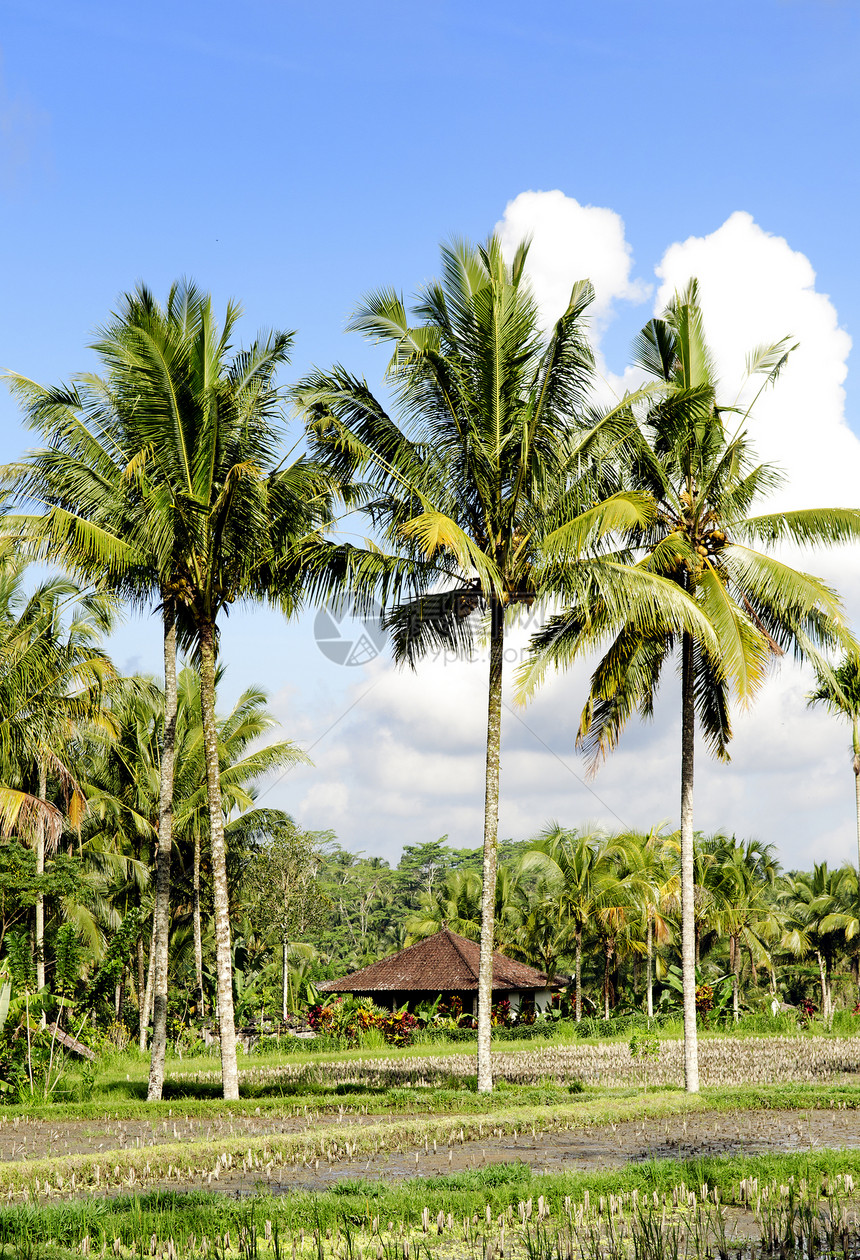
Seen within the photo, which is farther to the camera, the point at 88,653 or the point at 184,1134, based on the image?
the point at 88,653

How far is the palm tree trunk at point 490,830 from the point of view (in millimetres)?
15008

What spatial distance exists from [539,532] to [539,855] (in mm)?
21580

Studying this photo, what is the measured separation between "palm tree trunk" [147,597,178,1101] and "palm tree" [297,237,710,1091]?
344 cm

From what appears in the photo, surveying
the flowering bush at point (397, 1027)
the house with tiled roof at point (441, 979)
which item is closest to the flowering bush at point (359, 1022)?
the flowering bush at point (397, 1027)

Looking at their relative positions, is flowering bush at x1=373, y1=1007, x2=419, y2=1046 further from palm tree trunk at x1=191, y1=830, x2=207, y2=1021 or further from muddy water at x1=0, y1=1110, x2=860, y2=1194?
muddy water at x1=0, y1=1110, x2=860, y2=1194

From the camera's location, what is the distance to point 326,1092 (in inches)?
679

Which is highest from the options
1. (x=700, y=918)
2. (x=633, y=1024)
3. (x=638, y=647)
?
(x=638, y=647)

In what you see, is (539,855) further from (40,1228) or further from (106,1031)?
(40,1228)

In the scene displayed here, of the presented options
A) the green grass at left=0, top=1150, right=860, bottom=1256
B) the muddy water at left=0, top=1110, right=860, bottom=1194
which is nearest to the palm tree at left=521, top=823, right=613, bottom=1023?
the muddy water at left=0, top=1110, right=860, bottom=1194

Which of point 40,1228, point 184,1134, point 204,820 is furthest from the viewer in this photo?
point 204,820

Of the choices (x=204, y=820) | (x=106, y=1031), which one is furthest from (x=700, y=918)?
(x=106, y=1031)

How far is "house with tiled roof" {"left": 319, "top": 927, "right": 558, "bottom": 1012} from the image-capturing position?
32156 millimetres

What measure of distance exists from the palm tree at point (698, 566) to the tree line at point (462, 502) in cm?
4

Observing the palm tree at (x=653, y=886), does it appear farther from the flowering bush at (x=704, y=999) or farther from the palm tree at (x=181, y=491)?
the palm tree at (x=181, y=491)
